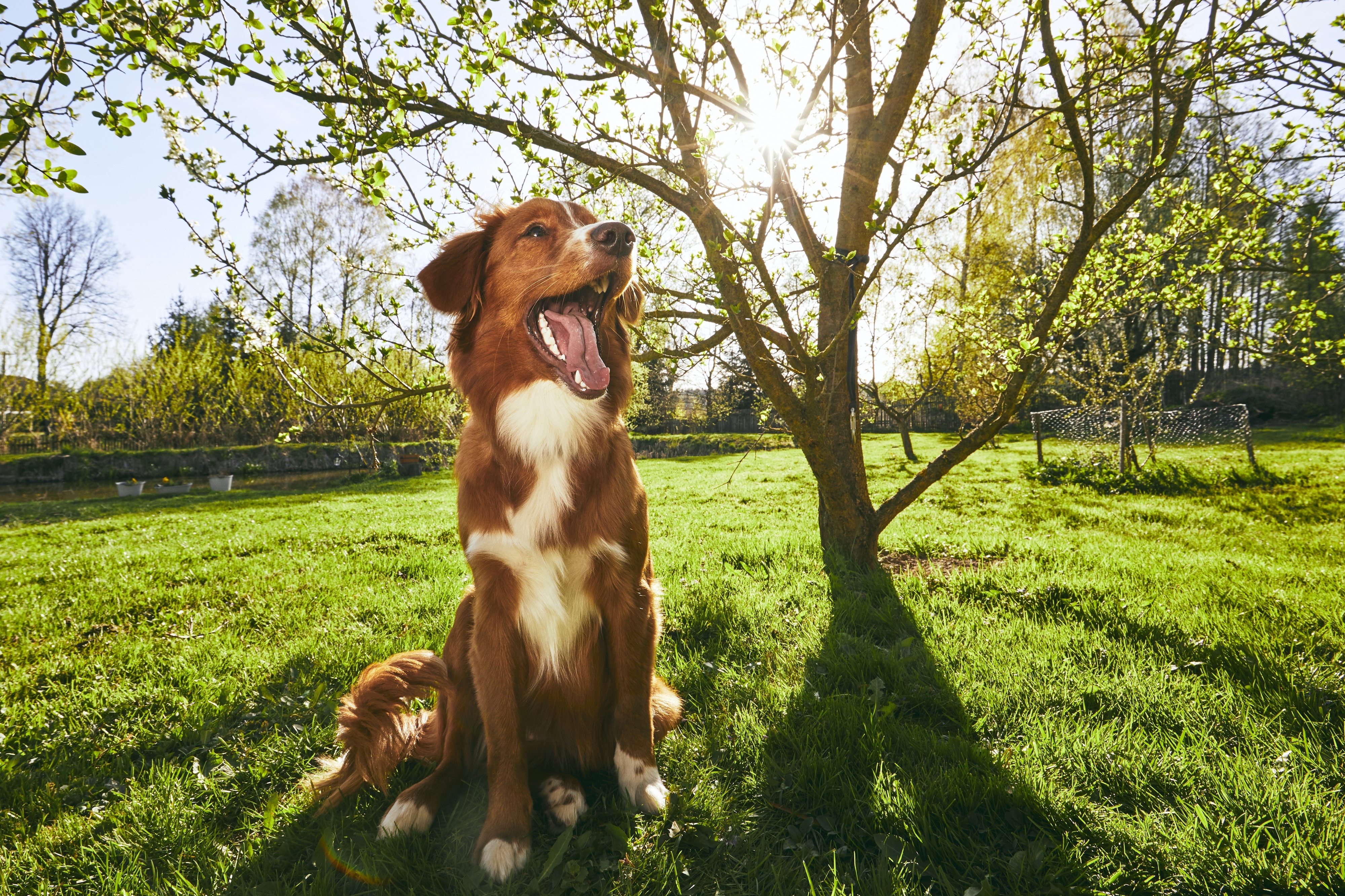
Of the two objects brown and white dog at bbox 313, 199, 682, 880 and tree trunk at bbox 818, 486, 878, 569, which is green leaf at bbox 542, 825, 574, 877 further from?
tree trunk at bbox 818, 486, 878, 569

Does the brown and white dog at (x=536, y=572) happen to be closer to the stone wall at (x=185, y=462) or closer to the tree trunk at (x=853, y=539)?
the tree trunk at (x=853, y=539)

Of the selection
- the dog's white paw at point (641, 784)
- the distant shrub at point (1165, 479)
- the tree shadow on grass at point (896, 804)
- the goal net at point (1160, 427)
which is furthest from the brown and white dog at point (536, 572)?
the goal net at point (1160, 427)

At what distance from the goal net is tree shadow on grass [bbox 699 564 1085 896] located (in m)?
10.3

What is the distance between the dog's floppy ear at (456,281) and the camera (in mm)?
2334

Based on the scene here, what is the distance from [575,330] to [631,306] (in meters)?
0.40

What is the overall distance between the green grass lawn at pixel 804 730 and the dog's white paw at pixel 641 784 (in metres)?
0.05

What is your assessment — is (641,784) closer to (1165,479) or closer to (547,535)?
(547,535)

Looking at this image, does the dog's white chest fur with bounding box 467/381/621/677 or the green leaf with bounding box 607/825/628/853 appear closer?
the green leaf with bounding box 607/825/628/853

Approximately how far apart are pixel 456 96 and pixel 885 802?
13.8 feet

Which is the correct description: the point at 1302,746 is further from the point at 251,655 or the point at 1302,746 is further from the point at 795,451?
the point at 795,451

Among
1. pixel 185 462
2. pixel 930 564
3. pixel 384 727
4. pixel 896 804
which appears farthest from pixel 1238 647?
pixel 185 462

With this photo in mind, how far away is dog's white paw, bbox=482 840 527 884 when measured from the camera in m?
1.74

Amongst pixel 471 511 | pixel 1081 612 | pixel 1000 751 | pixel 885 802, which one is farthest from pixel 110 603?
pixel 1081 612

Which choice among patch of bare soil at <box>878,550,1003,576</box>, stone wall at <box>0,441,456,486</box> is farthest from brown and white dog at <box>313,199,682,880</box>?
stone wall at <box>0,441,456,486</box>
